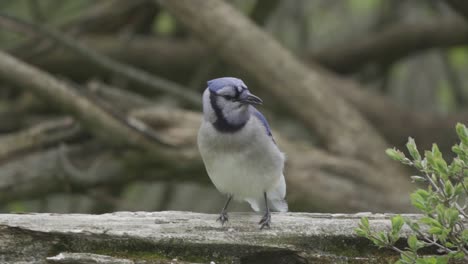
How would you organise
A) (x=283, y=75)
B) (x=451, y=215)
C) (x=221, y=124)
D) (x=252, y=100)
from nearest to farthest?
(x=451, y=215)
(x=252, y=100)
(x=221, y=124)
(x=283, y=75)

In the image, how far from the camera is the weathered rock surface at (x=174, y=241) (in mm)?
3703

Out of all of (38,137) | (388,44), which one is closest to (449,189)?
(38,137)

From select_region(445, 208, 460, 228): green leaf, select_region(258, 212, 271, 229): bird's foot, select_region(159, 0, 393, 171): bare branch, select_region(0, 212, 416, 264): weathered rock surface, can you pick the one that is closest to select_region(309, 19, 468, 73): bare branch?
select_region(159, 0, 393, 171): bare branch

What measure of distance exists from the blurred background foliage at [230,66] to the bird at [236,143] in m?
3.72

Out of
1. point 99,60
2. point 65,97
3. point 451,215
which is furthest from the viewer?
point 99,60

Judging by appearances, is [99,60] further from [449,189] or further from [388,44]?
[449,189]

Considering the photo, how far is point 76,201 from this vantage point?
9.27 m

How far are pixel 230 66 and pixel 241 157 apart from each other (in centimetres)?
448

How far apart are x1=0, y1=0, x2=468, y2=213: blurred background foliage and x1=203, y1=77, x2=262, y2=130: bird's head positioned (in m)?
3.75

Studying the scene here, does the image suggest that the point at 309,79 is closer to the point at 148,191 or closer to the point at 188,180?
the point at 188,180

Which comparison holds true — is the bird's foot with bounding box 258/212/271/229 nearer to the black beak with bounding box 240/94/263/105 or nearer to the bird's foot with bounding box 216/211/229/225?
the bird's foot with bounding box 216/211/229/225

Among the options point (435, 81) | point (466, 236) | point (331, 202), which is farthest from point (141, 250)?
point (435, 81)

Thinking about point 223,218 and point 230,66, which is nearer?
point 223,218

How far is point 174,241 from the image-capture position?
3.80 m
